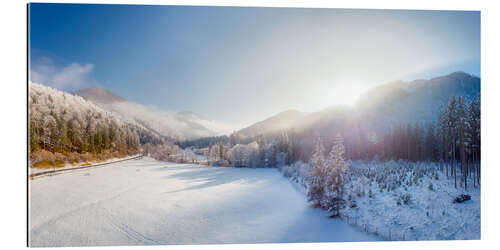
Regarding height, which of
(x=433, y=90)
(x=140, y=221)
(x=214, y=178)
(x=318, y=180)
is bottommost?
(x=214, y=178)

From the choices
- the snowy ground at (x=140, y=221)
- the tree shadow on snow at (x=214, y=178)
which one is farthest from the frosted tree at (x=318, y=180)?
the tree shadow on snow at (x=214, y=178)

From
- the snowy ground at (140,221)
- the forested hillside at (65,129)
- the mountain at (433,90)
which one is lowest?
the snowy ground at (140,221)

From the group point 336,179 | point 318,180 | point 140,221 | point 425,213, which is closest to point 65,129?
point 140,221

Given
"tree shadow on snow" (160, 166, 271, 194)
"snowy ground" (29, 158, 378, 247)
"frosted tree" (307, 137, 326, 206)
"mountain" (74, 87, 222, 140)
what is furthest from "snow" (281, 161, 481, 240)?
"tree shadow on snow" (160, 166, 271, 194)

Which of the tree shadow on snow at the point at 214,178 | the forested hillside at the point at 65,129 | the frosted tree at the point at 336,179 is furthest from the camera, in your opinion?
the tree shadow on snow at the point at 214,178

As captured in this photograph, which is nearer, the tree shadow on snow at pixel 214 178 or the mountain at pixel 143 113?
the mountain at pixel 143 113

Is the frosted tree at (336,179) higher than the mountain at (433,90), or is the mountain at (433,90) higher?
the mountain at (433,90)

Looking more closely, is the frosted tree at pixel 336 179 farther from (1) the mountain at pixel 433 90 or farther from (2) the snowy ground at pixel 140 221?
(1) the mountain at pixel 433 90

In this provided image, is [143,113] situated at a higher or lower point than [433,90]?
lower

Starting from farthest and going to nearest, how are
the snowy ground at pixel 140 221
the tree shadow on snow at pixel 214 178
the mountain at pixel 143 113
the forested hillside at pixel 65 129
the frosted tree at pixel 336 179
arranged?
the tree shadow on snow at pixel 214 178
the frosted tree at pixel 336 179
the mountain at pixel 143 113
the forested hillside at pixel 65 129
the snowy ground at pixel 140 221

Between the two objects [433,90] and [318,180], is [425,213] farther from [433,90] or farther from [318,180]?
[433,90]

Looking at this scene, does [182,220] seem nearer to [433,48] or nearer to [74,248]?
[74,248]

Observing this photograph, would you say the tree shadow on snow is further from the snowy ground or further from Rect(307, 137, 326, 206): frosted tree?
Rect(307, 137, 326, 206): frosted tree

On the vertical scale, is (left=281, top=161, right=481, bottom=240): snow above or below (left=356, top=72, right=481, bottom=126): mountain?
below
